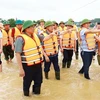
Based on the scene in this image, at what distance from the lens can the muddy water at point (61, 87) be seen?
17.5 ft

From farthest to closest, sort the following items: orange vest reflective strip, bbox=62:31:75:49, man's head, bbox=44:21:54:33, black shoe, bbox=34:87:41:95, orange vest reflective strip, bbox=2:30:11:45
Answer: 1. orange vest reflective strip, bbox=2:30:11:45
2. orange vest reflective strip, bbox=62:31:75:49
3. man's head, bbox=44:21:54:33
4. black shoe, bbox=34:87:41:95

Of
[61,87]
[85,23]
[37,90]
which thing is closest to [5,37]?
[85,23]

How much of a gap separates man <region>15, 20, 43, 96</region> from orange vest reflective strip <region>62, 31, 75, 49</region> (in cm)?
285

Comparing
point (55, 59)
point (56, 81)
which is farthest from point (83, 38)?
point (56, 81)

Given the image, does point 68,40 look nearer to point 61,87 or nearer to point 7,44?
point 61,87

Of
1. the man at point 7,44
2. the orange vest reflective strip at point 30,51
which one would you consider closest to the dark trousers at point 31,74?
the orange vest reflective strip at point 30,51

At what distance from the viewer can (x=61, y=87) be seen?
19.8 ft

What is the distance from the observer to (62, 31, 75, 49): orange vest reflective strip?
779 cm

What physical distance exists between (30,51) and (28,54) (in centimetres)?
7

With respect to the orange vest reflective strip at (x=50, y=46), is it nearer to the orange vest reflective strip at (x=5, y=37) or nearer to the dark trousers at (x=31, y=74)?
the dark trousers at (x=31, y=74)

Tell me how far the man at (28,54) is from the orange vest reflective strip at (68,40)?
9.35ft

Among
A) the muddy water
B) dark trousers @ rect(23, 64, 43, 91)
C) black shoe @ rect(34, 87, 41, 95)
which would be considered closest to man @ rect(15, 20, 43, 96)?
dark trousers @ rect(23, 64, 43, 91)

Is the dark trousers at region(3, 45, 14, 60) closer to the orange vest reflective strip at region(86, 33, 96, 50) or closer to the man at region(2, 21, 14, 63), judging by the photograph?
the man at region(2, 21, 14, 63)

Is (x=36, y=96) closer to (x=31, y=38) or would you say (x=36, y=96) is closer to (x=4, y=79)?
(x=31, y=38)
